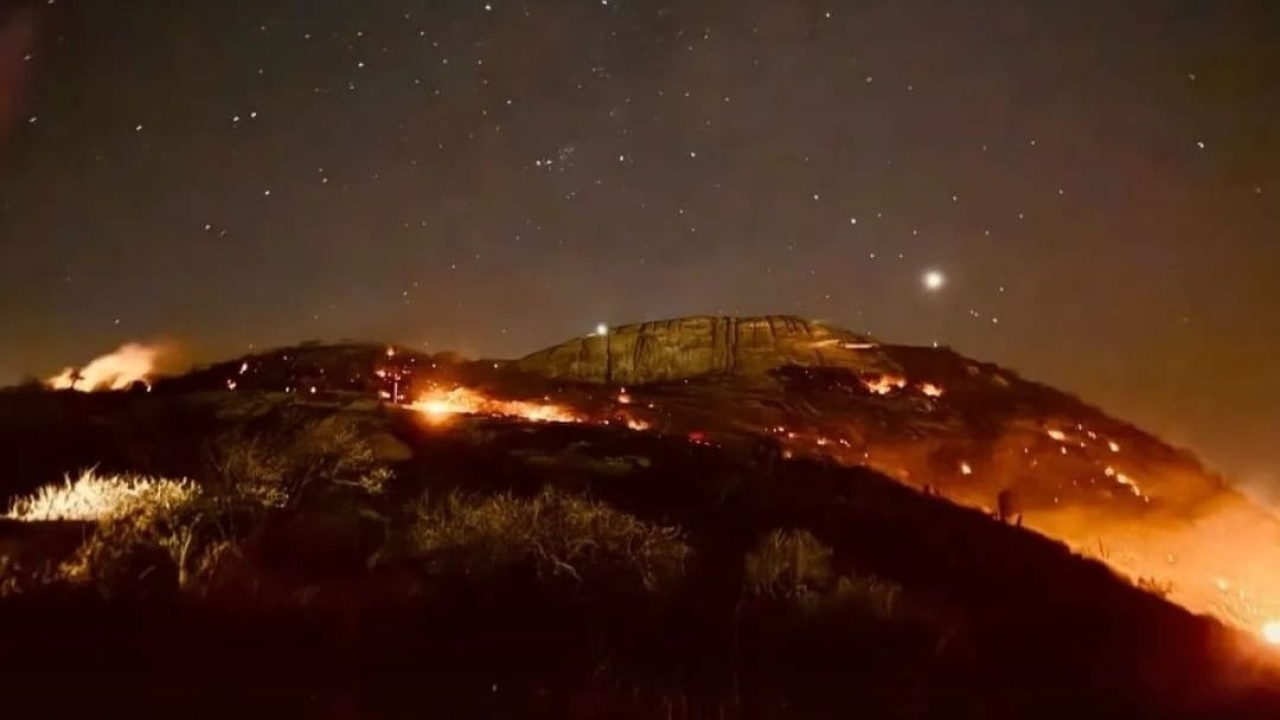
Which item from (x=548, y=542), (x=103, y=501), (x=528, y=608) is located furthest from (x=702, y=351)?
(x=528, y=608)

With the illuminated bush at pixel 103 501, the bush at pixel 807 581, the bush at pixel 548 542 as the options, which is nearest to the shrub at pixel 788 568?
the bush at pixel 807 581

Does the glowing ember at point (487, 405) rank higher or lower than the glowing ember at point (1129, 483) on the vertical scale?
higher

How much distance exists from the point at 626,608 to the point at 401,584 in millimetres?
3181

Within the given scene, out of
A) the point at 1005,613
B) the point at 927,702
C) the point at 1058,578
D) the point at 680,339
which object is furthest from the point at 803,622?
the point at 680,339

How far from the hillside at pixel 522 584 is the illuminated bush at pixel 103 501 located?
2.5 inches

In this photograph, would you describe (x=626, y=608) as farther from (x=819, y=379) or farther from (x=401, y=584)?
(x=819, y=379)

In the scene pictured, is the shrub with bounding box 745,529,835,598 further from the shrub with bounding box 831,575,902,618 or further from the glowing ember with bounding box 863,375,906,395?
A: the glowing ember with bounding box 863,375,906,395

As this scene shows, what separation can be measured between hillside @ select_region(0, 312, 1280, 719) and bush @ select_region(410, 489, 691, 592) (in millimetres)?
51

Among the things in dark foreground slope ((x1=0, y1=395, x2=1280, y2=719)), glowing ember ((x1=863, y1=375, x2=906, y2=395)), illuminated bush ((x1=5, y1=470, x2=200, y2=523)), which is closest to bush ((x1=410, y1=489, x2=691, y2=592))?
dark foreground slope ((x1=0, y1=395, x2=1280, y2=719))

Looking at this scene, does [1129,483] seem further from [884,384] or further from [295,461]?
[295,461]

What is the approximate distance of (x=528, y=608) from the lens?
13.0 metres

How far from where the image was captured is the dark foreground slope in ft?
32.2

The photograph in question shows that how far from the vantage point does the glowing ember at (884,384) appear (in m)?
68.0

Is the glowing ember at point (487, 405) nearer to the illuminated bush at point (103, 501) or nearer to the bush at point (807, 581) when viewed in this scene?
the bush at point (807, 581)
